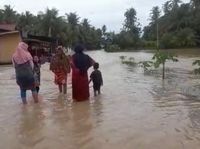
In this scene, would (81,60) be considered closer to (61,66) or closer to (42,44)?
(61,66)

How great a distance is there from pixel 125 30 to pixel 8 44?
8531cm

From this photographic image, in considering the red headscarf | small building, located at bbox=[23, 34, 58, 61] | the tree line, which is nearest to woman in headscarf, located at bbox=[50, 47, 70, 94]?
the red headscarf

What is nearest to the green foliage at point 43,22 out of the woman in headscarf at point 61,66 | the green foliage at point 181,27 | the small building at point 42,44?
the green foliage at point 181,27

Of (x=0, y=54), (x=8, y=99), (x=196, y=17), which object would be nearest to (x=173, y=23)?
(x=196, y=17)

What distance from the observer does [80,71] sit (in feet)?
35.0

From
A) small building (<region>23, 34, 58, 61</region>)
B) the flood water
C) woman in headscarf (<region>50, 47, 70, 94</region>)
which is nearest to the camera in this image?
the flood water

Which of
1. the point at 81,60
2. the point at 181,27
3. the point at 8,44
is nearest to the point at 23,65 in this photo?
the point at 81,60

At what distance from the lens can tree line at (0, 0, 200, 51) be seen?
68.4 metres

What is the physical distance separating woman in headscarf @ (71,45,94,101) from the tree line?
3825 centimetres

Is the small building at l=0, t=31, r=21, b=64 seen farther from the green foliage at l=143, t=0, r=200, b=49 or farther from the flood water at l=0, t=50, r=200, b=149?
the green foliage at l=143, t=0, r=200, b=49

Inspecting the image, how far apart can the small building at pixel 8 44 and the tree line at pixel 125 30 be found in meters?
17.1

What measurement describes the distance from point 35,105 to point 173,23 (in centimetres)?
7450

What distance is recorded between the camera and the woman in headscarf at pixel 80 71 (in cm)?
1060

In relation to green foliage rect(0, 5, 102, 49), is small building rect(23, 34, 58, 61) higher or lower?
lower
